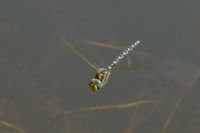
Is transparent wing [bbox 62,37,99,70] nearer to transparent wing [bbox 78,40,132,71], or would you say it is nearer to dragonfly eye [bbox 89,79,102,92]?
transparent wing [bbox 78,40,132,71]

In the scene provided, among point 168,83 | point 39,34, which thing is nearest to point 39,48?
point 39,34

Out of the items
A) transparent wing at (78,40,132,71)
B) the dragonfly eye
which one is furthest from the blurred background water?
the dragonfly eye

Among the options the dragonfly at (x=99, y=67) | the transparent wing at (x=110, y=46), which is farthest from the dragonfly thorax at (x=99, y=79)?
the transparent wing at (x=110, y=46)

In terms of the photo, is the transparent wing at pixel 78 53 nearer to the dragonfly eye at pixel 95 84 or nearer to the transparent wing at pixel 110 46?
the transparent wing at pixel 110 46

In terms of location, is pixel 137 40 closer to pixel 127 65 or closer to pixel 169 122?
pixel 127 65

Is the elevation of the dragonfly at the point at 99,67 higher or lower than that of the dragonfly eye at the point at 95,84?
higher

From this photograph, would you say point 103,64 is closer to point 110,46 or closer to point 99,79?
point 110,46
